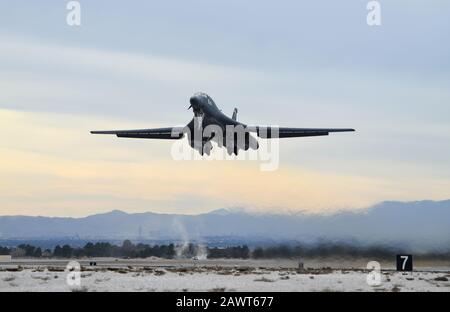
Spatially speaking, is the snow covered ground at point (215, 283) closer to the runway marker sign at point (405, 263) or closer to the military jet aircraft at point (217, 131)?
the runway marker sign at point (405, 263)

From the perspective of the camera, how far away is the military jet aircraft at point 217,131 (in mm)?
82125

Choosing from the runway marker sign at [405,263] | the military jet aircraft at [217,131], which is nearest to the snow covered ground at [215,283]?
the runway marker sign at [405,263]

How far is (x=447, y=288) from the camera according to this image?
60656 millimetres

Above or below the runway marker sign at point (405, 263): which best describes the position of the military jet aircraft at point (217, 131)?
above

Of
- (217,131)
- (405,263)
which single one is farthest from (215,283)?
(405,263)

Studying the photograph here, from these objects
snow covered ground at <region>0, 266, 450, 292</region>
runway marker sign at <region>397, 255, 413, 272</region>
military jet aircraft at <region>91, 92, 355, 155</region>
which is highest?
military jet aircraft at <region>91, 92, 355, 155</region>

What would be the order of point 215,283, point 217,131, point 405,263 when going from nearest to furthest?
point 215,283
point 217,131
point 405,263

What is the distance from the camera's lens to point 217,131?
275 ft

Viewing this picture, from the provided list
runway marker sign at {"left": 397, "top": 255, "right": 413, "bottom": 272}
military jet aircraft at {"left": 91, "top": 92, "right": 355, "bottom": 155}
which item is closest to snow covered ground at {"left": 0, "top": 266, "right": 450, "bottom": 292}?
runway marker sign at {"left": 397, "top": 255, "right": 413, "bottom": 272}

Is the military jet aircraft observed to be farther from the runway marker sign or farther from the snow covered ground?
the snow covered ground

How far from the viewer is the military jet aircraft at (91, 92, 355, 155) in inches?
3233

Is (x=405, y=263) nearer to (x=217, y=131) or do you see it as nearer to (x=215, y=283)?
(x=217, y=131)

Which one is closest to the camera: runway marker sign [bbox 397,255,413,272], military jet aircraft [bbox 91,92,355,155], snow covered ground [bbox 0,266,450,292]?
snow covered ground [bbox 0,266,450,292]
